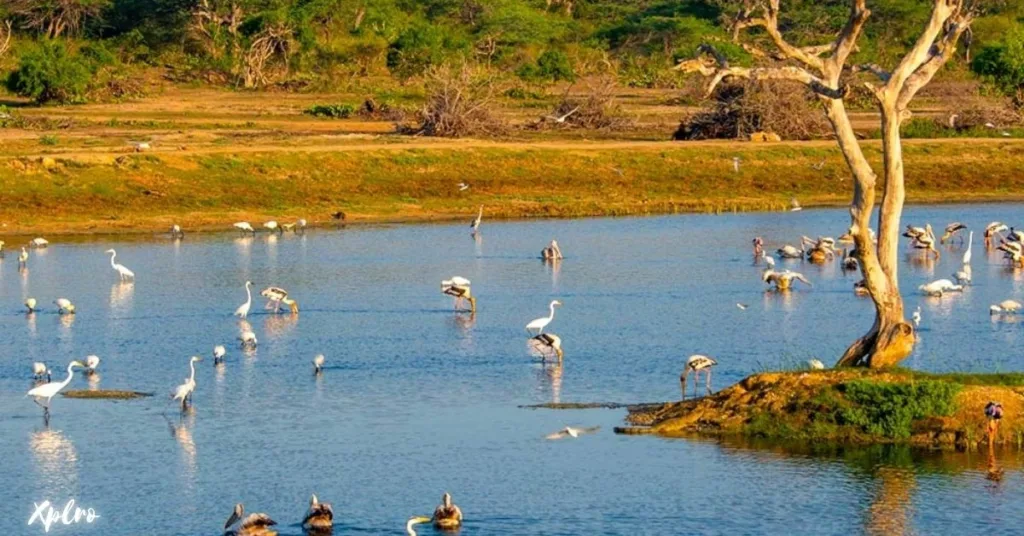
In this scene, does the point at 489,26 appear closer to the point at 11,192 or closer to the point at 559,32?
the point at 559,32

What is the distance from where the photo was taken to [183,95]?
69.4 m

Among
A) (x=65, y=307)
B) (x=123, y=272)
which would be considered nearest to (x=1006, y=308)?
(x=65, y=307)

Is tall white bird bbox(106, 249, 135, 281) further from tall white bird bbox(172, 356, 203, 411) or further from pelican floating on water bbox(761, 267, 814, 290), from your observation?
tall white bird bbox(172, 356, 203, 411)

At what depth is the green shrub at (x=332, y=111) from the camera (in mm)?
62594

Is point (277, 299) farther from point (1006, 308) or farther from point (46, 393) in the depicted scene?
point (1006, 308)

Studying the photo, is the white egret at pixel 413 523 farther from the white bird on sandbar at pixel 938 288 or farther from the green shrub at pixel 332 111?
the green shrub at pixel 332 111

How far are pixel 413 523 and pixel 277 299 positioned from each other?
14448 mm

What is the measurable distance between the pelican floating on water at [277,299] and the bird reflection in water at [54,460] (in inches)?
373

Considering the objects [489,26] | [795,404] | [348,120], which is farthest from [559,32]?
[795,404]

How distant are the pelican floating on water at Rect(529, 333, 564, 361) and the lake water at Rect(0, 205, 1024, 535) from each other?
415 millimetres

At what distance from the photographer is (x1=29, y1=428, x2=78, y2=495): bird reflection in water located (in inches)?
711

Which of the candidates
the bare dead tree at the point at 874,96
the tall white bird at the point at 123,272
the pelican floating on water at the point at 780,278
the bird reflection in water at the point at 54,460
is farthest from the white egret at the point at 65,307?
the bare dead tree at the point at 874,96

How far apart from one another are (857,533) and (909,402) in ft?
11.9

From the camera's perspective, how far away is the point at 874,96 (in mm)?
20281
